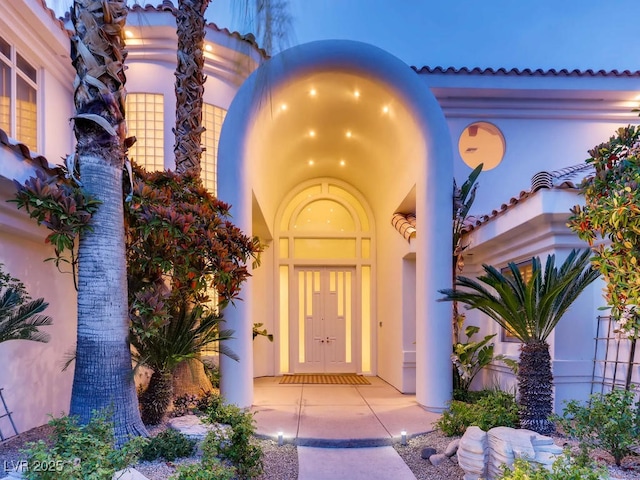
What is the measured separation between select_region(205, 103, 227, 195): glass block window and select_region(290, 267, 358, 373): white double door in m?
3.55

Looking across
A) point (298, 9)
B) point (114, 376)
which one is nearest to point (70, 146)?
point (114, 376)

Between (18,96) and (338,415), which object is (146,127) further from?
(338,415)

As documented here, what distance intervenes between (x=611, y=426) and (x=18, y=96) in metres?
10.3

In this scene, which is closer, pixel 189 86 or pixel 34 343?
pixel 34 343

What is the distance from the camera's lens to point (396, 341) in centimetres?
1005

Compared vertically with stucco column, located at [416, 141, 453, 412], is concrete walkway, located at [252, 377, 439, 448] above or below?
below

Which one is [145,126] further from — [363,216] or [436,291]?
[436,291]

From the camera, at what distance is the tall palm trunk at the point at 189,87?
7031 mm

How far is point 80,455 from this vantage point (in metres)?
3.49

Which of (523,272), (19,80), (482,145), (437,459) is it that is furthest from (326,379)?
(19,80)

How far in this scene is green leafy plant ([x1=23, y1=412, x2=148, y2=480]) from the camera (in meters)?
2.97

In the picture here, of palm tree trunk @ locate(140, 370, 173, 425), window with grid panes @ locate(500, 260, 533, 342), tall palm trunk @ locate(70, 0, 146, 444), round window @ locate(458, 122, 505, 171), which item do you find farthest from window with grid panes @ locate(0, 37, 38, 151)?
round window @ locate(458, 122, 505, 171)

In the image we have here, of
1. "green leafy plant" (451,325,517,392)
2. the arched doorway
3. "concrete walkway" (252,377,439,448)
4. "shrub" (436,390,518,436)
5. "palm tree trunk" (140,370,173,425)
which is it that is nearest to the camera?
"shrub" (436,390,518,436)

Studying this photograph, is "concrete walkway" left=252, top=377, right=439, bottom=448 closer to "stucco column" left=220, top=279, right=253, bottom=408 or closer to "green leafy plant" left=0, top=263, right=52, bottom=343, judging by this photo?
"stucco column" left=220, top=279, right=253, bottom=408
